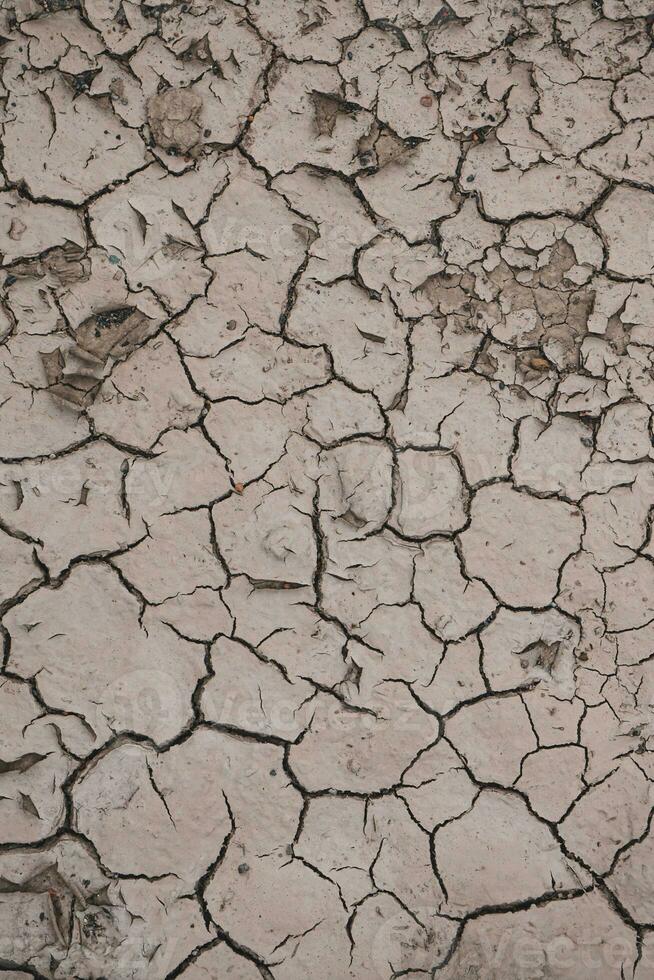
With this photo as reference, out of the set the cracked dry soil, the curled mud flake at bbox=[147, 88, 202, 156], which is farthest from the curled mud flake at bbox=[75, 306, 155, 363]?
the curled mud flake at bbox=[147, 88, 202, 156]

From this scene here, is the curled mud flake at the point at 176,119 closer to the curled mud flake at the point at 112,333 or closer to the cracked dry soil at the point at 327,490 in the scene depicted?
the cracked dry soil at the point at 327,490

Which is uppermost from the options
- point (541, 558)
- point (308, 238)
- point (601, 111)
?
point (601, 111)

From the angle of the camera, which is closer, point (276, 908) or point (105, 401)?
point (276, 908)

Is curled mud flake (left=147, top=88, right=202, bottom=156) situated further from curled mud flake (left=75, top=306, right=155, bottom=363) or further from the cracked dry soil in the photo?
curled mud flake (left=75, top=306, right=155, bottom=363)

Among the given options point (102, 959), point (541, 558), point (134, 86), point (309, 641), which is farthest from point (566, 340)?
point (102, 959)

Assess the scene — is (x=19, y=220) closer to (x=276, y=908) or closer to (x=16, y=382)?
(x=16, y=382)

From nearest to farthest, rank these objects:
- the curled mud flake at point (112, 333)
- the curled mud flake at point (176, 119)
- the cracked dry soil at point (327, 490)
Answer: the cracked dry soil at point (327, 490) → the curled mud flake at point (112, 333) → the curled mud flake at point (176, 119)

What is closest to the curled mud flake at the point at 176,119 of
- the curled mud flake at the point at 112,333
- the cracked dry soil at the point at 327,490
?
the cracked dry soil at the point at 327,490

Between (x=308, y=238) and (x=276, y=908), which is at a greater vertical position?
(x=308, y=238)
